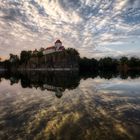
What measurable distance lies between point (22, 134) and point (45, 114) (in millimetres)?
6552

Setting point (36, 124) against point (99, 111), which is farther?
point (99, 111)

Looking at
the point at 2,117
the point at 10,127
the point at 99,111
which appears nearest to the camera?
the point at 10,127

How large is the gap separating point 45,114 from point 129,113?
7.93 metres

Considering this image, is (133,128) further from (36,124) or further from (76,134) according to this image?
(36,124)

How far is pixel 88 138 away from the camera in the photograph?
14.3 metres

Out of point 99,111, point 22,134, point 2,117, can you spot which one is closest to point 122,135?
point 22,134

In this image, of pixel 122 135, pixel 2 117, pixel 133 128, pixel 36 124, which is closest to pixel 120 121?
pixel 133 128

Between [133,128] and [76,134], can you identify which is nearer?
[76,134]

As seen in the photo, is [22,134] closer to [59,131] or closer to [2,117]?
[59,131]

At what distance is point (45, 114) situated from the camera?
70.9 feet

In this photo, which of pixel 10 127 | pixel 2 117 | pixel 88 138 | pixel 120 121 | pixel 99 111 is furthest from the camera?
pixel 99 111

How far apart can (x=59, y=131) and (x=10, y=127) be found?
151 inches

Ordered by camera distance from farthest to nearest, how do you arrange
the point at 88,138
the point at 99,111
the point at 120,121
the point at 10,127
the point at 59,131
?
the point at 99,111, the point at 120,121, the point at 10,127, the point at 59,131, the point at 88,138

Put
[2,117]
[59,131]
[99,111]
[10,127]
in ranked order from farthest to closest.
Result: [99,111], [2,117], [10,127], [59,131]
